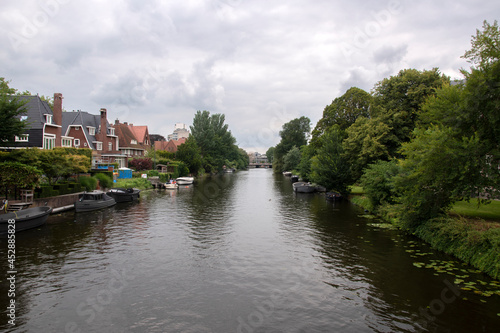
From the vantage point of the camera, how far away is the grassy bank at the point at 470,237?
48.8 ft

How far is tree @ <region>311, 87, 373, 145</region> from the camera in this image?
61094 mm

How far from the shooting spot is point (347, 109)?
206 ft

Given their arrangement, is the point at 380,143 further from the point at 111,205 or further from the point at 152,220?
the point at 111,205

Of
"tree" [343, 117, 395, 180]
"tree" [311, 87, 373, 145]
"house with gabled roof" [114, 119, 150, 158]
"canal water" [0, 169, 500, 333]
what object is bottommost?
"canal water" [0, 169, 500, 333]

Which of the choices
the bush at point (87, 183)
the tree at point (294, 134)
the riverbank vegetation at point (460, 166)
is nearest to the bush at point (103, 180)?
the bush at point (87, 183)

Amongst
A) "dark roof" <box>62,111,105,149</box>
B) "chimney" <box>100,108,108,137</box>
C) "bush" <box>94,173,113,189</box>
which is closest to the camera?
"bush" <box>94,173,113,189</box>

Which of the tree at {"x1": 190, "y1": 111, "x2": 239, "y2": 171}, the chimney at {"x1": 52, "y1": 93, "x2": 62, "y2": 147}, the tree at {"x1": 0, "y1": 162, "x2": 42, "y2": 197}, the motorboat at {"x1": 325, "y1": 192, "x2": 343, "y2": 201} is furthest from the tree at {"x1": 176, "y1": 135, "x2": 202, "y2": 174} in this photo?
the tree at {"x1": 0, "y1": 162, "x2": 42, "y2": 197}

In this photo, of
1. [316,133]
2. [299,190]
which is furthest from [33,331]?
[316,133]

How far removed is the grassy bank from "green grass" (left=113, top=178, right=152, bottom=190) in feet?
147

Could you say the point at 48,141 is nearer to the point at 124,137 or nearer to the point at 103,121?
the point at 103,121

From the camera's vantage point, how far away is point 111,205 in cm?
3834

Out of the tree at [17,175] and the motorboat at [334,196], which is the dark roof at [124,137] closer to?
the tree at [17,175]

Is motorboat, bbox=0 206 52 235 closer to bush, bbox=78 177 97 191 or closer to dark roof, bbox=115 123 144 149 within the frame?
bush, bbox=78 177 97 191

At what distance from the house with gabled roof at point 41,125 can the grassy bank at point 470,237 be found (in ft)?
169
